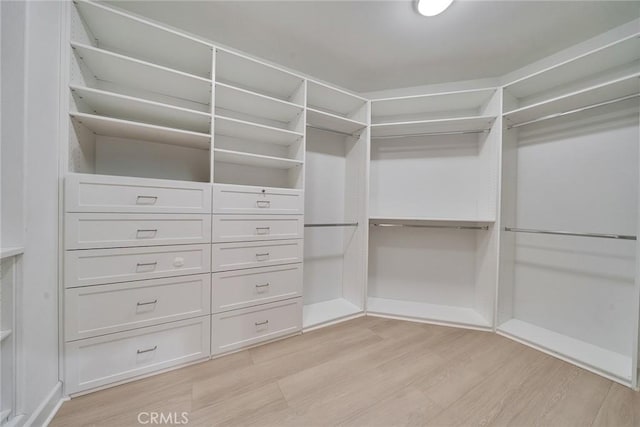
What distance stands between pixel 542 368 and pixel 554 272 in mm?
767

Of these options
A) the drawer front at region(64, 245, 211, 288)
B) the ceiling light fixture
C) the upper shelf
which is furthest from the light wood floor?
the ceiling light fixture

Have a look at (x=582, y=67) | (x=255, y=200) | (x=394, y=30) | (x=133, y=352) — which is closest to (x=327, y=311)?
(x=255, y=200)

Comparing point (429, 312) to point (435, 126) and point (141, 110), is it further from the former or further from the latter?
point (141, 110)

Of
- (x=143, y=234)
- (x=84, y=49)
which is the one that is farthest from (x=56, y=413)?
(x=84, y=49)

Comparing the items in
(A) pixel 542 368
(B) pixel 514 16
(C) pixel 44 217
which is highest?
(B) pixel 514 16

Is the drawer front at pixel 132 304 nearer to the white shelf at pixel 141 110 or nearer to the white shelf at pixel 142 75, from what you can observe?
the white shelf at pixel 141 110

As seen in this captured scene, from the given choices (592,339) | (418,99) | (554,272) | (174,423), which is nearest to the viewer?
(174,423)

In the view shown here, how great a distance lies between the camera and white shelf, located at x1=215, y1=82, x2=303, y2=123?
148cm

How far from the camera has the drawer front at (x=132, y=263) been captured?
1.05m

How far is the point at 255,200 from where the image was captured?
1.49 m

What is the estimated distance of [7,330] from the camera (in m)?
0.81

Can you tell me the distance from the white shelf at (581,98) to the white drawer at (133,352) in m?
2.66

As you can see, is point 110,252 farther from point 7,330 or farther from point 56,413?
point 56,413

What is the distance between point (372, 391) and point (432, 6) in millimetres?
2250
